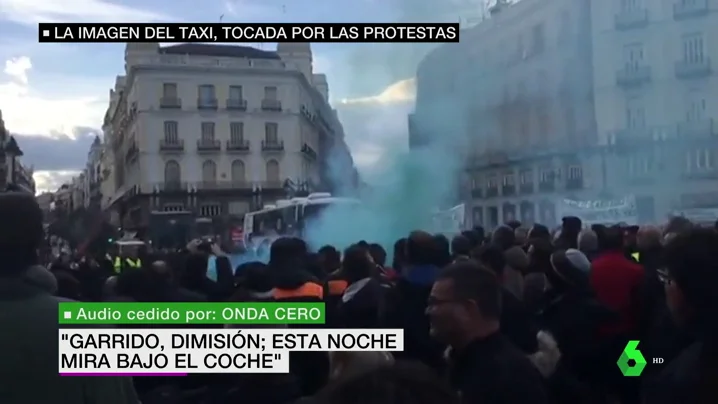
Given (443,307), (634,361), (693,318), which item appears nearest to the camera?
(693,318)

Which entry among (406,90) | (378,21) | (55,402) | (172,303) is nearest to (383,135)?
(406,90)

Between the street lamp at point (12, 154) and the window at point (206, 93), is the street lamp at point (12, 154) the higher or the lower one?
the lower one

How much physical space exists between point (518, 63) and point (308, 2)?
2.69ft

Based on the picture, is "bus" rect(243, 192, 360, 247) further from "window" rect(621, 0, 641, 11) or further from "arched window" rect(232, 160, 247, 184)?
"window" rect(621, 0, 641, 11)

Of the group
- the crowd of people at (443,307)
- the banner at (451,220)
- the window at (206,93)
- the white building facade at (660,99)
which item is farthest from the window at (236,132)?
the white building facade at (660,99)

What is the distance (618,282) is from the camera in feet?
12.6

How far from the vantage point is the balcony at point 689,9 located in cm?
310

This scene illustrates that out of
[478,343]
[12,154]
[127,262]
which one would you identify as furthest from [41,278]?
[478,343]

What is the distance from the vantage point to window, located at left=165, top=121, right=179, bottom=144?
2910 millimetres

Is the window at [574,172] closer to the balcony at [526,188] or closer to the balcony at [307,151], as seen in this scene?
the balcony at [526,188]

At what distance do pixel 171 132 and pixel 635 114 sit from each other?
1.66 metres

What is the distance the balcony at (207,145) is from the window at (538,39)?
118 cm

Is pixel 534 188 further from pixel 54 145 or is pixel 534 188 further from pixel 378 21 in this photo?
pixel 54 145

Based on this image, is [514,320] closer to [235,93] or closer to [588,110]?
[588,110]
